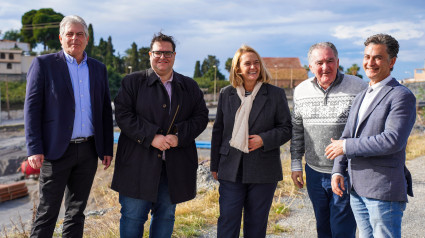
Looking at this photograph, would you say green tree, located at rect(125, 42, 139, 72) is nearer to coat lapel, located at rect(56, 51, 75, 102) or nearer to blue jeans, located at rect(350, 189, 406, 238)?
coat lapel, located at rect(56, 51, 75, 102)

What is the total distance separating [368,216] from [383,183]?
298 mm

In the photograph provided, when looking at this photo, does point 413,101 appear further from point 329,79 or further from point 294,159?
point 294,159

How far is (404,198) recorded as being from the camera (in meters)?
2.41

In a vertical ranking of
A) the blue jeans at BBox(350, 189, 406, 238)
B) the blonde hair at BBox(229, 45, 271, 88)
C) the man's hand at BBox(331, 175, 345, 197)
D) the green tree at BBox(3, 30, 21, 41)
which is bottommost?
the blue jeans at BBox(350, 189, 406, 238)

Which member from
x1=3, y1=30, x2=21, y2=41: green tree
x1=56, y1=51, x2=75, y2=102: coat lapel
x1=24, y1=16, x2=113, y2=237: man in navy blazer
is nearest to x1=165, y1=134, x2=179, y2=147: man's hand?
x1=24, y1=16, x2=113, y2=237: man in navy blazer

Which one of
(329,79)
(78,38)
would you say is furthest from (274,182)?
(78,38)

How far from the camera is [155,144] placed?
9.86ft

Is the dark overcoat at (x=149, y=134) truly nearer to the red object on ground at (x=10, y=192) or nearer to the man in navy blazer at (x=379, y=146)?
the man in navy blazer at (x=379, y=146)

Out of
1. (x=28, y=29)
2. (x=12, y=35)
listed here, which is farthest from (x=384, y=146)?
(x=12, y=35)

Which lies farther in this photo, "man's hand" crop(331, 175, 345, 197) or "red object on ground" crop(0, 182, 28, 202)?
"red object on ground" crop(0, 182, 28, 202)

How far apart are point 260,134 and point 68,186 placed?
1.80 metres

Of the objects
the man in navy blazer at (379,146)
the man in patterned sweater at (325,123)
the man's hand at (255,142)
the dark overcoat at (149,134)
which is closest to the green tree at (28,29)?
the dark overcoat at (149,134)

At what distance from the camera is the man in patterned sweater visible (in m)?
2.95

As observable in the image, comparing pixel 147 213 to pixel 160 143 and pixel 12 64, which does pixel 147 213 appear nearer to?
pixel 160 143
